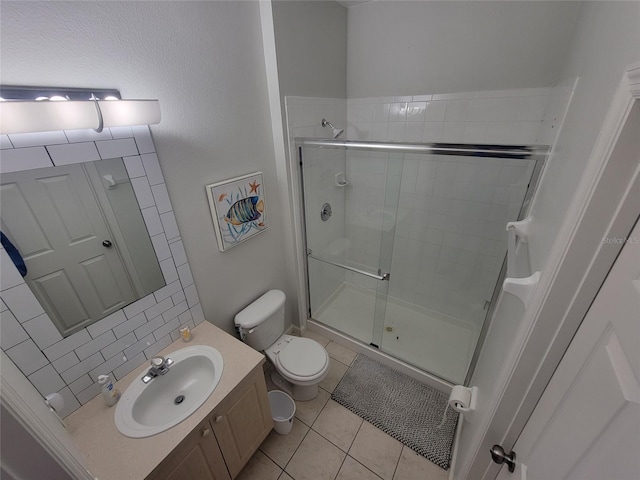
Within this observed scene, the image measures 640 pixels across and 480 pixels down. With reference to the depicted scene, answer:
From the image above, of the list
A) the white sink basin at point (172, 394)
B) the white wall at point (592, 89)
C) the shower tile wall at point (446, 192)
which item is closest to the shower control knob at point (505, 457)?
the white wall at point (592, 89)

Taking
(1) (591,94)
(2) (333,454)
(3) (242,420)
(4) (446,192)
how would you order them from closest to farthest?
(1) (591,94)
(3) (242,420)
(2) (333,454)
(4) (446,192)

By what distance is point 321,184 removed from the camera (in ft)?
7.12

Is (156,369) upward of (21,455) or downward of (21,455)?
downward

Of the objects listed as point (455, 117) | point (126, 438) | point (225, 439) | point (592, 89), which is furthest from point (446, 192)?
point (126, 438)

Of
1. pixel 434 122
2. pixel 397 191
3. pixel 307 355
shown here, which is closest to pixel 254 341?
pixel 307 355

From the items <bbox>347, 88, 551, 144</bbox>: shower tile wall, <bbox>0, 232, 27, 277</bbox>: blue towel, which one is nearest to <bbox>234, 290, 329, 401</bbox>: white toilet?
<bbox>0, 232, 27, 277</bbox>: blue towel

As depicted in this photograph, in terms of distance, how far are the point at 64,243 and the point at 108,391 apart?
644mm

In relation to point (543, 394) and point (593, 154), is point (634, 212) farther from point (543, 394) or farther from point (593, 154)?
point (543, 394)

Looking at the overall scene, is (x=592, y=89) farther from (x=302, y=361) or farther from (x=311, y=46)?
(x=302, y=361)

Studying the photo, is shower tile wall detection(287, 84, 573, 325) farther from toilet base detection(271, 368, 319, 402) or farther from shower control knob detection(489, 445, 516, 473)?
shower control knob detection(489, 445, 516, 473)

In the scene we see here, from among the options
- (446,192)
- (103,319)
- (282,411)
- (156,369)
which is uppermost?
(446,192)

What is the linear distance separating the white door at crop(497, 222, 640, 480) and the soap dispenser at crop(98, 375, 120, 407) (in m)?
1.49

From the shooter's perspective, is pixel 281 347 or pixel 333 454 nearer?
pixel 333 454

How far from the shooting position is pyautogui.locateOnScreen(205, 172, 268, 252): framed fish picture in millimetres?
1463
